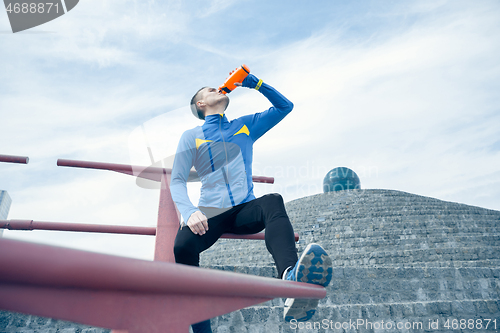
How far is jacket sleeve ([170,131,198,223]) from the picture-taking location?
Result: 164 cm

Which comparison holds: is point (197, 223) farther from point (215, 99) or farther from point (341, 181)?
point (341, 181)

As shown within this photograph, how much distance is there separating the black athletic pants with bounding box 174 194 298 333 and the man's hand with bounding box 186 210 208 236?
0.12 ft

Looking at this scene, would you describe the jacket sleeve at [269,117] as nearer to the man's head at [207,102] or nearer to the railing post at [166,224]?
the man's head at [207,102]

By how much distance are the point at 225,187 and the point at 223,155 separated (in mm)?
208

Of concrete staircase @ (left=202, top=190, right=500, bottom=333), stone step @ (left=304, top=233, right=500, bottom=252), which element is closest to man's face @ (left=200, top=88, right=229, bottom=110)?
concrete staircase @ (left=202, top=190, right=500, bottom=333)

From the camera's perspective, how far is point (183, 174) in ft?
5.88

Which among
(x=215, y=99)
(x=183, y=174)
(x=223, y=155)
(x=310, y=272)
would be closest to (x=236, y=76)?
(x=215, y=99)

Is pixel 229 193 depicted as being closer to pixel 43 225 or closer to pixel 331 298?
pixel 43 225

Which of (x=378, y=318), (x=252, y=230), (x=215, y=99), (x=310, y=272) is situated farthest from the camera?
(x=378, y=318)

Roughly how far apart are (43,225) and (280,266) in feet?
3.87

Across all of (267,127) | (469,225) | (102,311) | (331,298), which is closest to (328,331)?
(331,298)

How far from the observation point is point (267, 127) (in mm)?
2076

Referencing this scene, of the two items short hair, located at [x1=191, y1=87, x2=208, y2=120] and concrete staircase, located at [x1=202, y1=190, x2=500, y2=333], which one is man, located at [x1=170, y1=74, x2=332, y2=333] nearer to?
short hair, located at [x1=191, y1=87, x2=208, y2=120]

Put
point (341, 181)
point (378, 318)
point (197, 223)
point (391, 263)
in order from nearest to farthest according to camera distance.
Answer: point (197, 223) → point (378, 318) → point (391, 263) → point (341, 181)
